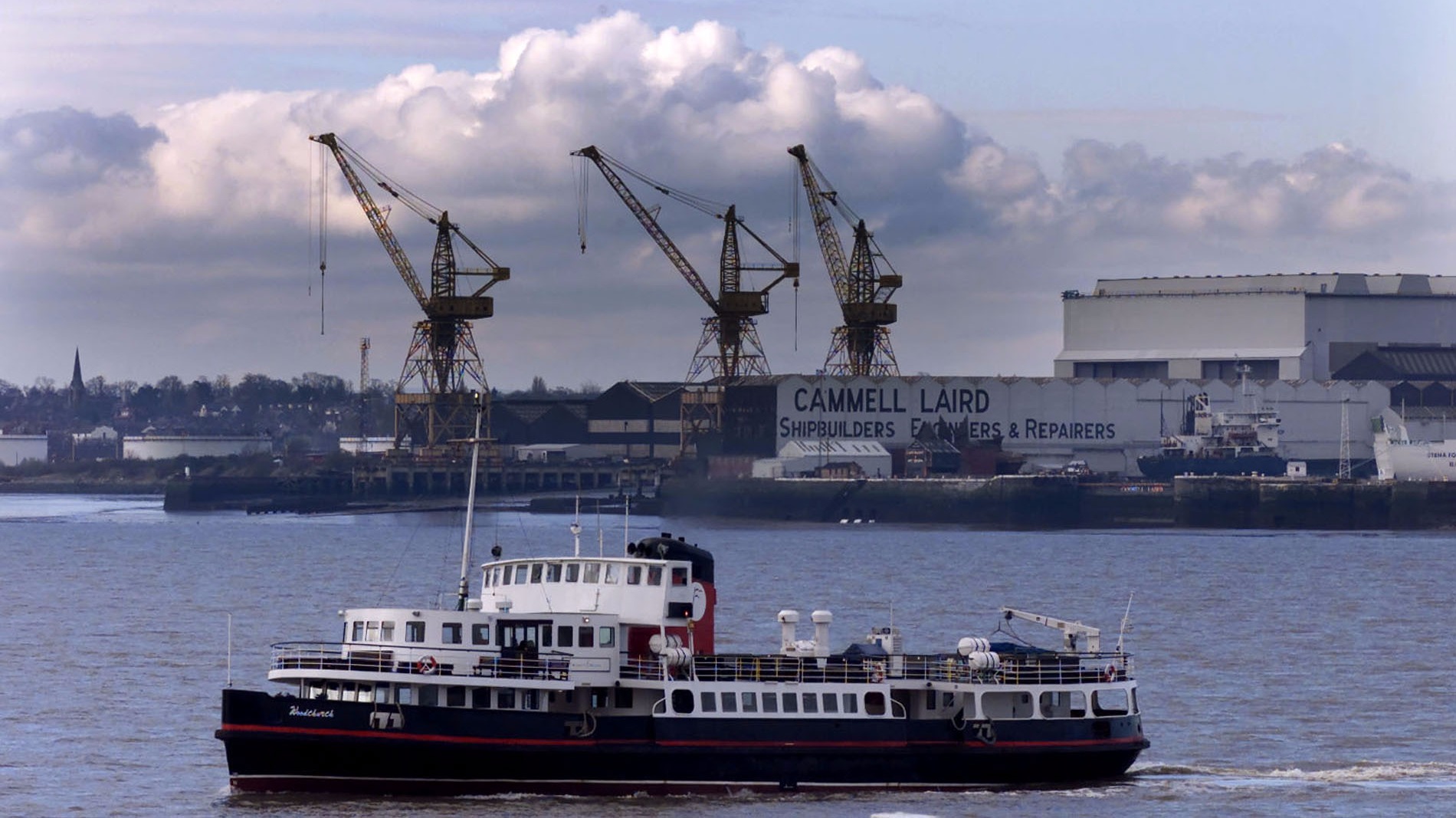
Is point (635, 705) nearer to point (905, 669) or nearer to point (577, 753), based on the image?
point (577, 753)

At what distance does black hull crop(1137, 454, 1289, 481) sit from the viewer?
5325 inches

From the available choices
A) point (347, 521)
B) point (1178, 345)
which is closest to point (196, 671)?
point (347, 521)

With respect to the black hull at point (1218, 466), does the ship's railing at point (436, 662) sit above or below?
below

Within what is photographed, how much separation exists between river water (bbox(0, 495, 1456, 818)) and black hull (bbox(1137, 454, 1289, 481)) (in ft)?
66.2

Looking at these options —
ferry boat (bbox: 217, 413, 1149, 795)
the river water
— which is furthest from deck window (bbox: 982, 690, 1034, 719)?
the river water

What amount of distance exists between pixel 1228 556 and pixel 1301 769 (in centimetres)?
5985

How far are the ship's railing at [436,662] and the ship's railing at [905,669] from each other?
5.58 feet

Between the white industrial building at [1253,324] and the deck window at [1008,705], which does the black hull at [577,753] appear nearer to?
the deck window at [1008,705]

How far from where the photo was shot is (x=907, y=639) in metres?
50.8

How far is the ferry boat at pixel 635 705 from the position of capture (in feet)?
101

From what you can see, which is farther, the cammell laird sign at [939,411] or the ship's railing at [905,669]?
the cammell laird sign at [939,411]

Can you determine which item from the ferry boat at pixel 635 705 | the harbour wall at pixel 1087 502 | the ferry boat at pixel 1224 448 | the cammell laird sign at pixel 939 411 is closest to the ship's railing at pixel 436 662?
the ferry boat at pixel 635 705

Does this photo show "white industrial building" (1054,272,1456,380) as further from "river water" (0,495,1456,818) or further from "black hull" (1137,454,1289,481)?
"river water" (0,495,1456,818)

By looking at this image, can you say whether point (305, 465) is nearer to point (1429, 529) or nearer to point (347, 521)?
point (347, 521)
